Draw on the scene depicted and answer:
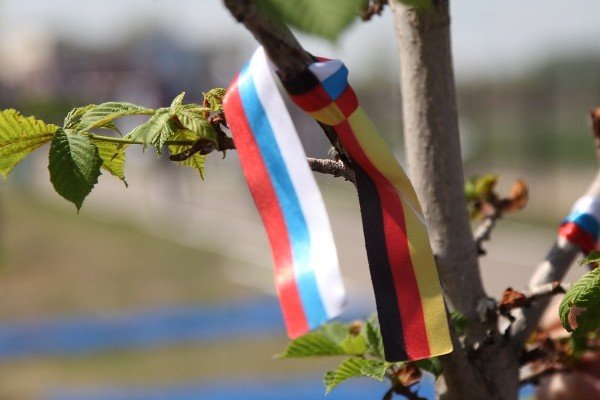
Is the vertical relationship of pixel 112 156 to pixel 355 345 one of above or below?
above

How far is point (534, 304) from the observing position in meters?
1.03

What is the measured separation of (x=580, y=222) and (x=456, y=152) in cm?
19

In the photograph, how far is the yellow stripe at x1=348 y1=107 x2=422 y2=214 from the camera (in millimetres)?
711

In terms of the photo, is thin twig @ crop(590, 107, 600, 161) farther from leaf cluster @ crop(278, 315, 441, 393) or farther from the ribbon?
the ribbon

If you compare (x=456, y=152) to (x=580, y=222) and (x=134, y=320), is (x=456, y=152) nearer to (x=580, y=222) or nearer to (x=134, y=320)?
(x=580, y=222)

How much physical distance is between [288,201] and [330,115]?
79 mm

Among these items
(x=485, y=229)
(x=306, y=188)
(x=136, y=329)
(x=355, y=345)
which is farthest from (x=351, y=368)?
(x=136, y=329)

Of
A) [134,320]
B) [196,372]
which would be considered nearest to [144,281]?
[134,320]

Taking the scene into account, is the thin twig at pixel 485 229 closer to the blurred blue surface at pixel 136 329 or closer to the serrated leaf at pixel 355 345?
the serrated leaf at pixel 355 345

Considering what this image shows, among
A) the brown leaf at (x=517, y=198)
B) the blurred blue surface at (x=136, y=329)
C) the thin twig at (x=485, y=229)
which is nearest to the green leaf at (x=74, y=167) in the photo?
the thin twig at (x=485, y=229)

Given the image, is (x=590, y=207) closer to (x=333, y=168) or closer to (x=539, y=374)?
(x=539, y=374)

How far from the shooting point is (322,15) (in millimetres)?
479

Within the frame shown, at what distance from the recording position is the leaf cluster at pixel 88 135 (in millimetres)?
744

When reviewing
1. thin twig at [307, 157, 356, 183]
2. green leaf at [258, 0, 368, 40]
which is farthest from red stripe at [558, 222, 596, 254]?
green leaf at [258, 0, 368, 40]
